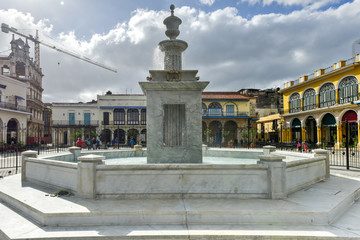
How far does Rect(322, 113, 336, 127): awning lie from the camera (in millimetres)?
26953

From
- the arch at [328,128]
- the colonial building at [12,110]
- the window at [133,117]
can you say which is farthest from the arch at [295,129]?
the colonial building at [12,110]

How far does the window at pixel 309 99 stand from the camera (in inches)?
1179

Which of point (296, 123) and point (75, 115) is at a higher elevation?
point (75, 115)

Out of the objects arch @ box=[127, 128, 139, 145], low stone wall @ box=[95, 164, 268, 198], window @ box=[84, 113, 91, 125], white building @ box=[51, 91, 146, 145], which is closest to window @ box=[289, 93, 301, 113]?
white building @ box=[51, 91, 146, 145]

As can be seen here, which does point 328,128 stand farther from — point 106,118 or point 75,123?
point 75,123

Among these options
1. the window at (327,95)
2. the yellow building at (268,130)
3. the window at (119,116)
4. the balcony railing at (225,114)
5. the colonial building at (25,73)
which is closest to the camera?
the window at (327,95)

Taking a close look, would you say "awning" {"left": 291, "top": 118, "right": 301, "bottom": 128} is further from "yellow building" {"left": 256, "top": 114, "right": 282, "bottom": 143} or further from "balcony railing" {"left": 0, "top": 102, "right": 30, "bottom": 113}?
"balcony railing" {"left": 0, "top": 102, "right": 30, "bottom": 113}

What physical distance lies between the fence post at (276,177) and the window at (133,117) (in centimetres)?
3526

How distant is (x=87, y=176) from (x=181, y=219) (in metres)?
2.30

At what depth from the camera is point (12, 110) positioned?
27.8 m

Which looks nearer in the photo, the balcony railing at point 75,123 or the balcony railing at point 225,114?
the balcony railing at point 225,114

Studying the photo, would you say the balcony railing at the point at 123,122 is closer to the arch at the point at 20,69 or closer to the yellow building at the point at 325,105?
the arch at the point at 20,69

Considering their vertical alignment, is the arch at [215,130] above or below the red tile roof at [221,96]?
Result: below

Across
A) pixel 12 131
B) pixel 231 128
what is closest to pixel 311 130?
pixel 231 128
